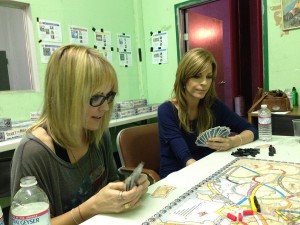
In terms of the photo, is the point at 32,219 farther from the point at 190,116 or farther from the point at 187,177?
the point at 190,116

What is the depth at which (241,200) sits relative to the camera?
910 millimetres

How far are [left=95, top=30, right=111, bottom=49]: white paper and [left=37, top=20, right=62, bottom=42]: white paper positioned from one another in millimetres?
515

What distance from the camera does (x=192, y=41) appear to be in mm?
3717

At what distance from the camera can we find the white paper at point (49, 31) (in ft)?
9.11

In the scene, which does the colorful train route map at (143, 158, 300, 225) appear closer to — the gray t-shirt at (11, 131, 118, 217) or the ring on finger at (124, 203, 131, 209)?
the ring on finger at (124, 203, 131, 209)

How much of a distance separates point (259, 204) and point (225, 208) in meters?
0.11

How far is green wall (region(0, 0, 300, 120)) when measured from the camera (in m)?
2.72

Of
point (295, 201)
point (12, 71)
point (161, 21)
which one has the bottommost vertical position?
point (295, 201)

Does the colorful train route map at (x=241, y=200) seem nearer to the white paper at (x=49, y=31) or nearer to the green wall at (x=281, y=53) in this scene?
the green wall at (x=281, y=53)

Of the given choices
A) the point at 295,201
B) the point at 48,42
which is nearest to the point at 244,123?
the point at 295,201

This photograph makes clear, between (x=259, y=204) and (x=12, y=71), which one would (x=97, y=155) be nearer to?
(x=259, y=204)

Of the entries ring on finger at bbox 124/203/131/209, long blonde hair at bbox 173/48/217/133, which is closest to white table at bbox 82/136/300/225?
ring on finger at bbox 124/203/131/209

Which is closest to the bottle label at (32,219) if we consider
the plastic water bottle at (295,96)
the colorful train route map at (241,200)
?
the colorful train route map at (241,200)

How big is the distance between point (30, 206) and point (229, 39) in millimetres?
3987
